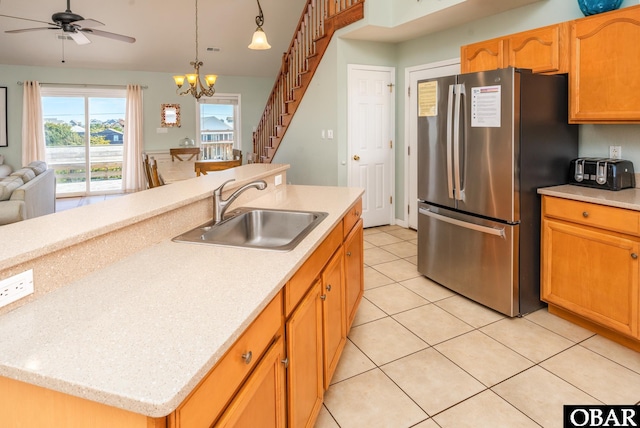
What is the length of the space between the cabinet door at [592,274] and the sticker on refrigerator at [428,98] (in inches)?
46.9

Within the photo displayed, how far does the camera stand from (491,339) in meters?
2.70

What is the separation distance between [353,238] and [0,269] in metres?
1.84

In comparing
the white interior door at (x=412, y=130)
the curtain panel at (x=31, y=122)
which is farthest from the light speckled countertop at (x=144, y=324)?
the curtain panel at (x=31, y=122)

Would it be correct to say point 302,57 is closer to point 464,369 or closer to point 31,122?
point 464,369

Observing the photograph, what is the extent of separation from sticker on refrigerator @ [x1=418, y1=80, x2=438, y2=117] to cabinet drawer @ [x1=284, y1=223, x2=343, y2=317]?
5.53 ft

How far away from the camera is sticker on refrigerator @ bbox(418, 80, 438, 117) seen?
3.37 meters

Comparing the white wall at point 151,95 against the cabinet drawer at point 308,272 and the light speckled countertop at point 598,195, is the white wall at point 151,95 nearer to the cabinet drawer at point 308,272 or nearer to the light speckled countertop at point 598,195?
the light speckled countertop at point 598,195

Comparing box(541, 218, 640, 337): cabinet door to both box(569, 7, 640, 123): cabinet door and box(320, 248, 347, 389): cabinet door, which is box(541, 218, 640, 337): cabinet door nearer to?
box(569, 7, 640, 123): cabinet door

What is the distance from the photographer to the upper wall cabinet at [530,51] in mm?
2895

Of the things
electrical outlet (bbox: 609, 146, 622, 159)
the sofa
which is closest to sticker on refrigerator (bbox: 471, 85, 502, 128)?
electrical outlet (bbox: 609, 146, 622, 159)

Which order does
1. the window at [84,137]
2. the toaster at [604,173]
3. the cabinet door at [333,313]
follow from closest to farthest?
the cabinet door at [333,313]
the toaster at [604,173]
the window at [84,137]

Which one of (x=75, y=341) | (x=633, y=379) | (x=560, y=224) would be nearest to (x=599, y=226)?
(x=560, y=224)

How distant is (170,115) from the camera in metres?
8.84

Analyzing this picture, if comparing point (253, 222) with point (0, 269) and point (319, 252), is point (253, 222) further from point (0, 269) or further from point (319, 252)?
point (0, 269)
